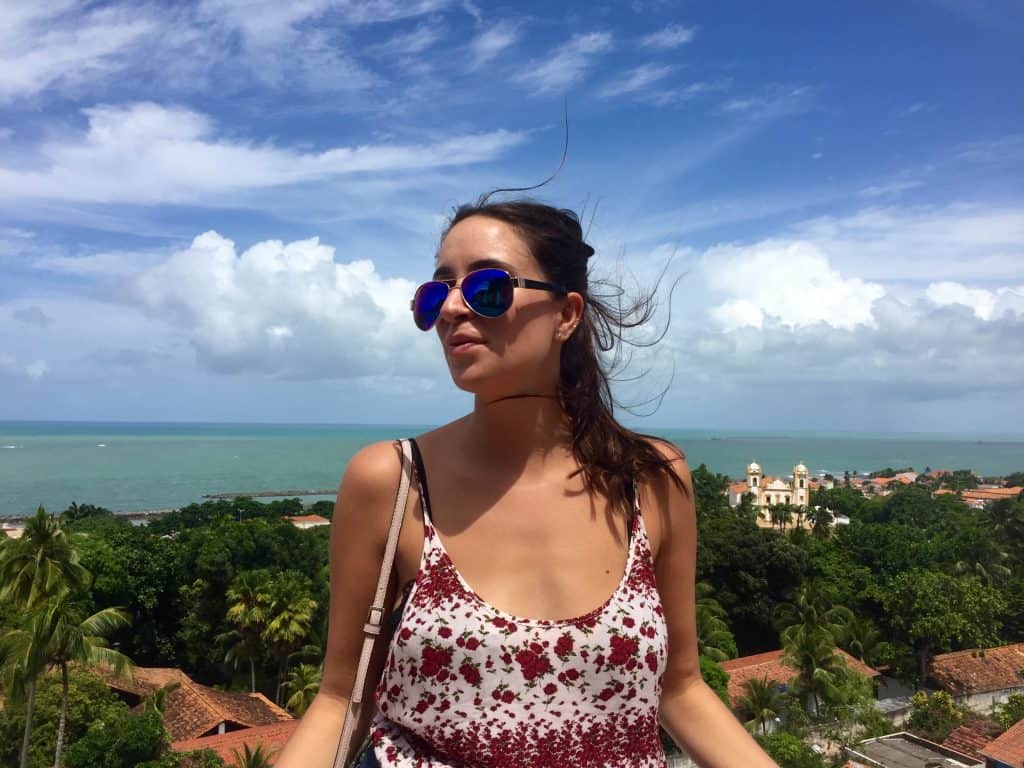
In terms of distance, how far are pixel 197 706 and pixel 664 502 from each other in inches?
752

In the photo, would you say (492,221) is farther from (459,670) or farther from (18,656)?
(18,656)

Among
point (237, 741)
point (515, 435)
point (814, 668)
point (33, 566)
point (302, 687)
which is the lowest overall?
point (237, 741)

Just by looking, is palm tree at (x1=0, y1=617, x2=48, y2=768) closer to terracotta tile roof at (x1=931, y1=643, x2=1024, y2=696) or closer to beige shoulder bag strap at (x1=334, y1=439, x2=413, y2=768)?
beige shoulder bag strap at (x1=334, y1=439, x2=413, y2=768)

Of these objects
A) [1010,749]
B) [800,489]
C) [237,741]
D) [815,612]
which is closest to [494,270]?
[237,741]

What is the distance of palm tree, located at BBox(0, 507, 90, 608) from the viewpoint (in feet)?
42.1

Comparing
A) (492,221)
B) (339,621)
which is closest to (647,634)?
(339,621)

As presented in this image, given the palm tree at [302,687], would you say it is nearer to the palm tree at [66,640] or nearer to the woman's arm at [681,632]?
the palm tree at [66,640]

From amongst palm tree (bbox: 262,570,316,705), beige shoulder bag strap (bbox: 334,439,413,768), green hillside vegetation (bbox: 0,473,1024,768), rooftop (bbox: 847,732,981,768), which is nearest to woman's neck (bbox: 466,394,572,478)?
beige shoulder bag strap (bbox: 334,439,413,768)

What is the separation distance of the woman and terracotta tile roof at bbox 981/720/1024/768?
15.7 metres

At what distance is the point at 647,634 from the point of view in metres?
1.52

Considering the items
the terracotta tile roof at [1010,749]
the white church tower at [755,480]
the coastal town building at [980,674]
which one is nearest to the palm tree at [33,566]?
the terracotta tile roof at [1010,749]

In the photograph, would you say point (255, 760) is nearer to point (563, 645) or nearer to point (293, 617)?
point (293, 617)

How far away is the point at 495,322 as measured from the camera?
1.61 m

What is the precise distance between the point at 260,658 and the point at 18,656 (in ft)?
33.9
